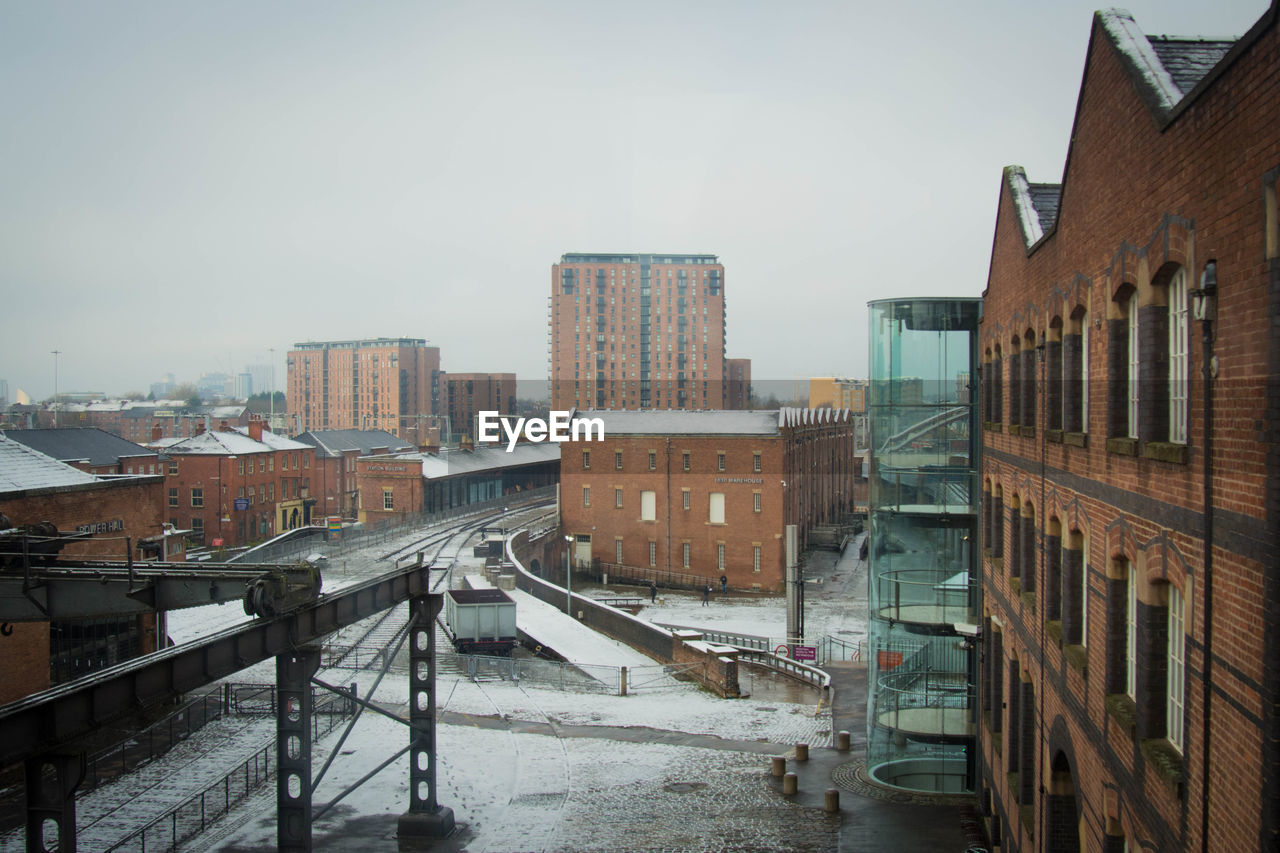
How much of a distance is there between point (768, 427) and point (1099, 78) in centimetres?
4813

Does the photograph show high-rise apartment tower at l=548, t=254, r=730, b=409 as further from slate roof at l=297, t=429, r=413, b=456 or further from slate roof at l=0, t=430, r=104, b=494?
slate roof at l=0, t=430, r=104, b=494

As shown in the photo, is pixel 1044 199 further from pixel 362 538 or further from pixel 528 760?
pixel 362 538

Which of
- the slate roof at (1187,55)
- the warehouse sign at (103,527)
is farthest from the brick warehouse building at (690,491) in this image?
the slate roof at (1187,55)

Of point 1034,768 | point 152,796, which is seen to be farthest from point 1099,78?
point 152,796

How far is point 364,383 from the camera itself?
183 meters

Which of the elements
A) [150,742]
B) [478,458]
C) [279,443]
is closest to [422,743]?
[150,742]

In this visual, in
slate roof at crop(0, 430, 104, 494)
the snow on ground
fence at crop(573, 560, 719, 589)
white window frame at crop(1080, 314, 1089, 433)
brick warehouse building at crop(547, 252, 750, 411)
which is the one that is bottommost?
fence at crop(573, 560, 719, 589)

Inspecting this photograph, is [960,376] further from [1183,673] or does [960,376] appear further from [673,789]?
[1183,673]

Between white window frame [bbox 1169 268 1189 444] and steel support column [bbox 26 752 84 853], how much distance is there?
12.1 meters

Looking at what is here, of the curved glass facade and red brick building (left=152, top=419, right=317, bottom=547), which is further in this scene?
red brick building (left=152, top=419, right=317, bottom=547)

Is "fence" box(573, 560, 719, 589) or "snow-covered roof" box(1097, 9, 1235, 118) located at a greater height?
"snow-covered roof" box(1097, 9, 1235, 118)

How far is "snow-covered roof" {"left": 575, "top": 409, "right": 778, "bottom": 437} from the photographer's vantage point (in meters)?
58.4

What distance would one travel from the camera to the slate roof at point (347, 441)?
265 feet

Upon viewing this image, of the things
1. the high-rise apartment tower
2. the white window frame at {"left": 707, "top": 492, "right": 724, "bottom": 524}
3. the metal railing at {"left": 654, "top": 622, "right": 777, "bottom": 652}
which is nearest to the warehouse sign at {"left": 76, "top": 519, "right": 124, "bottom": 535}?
Answer: the metal railing at {"left": 654, "top": 622, "right": 777, "bottom": 652}
